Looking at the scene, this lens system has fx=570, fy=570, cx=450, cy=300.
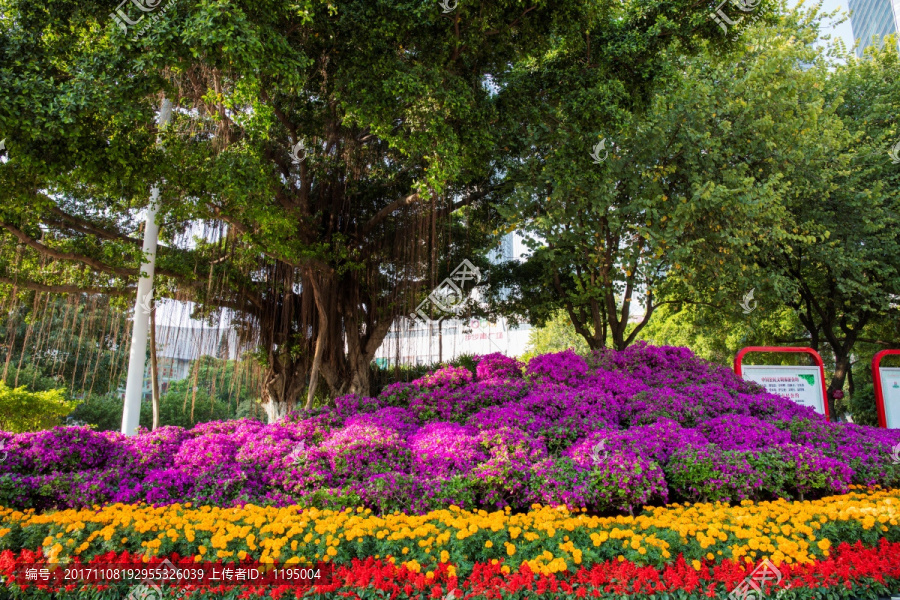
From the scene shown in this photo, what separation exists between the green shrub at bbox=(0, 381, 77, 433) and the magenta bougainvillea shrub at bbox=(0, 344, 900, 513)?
4553 mm

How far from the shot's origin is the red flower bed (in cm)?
229

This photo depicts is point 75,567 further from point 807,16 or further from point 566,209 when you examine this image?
point 807,16

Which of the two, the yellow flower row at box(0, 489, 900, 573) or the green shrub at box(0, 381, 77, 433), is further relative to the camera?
the green shrub at box(0, 381, 77, 433)

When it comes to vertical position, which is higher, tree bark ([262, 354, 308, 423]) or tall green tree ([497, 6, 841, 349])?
tall green tree ([497, 6, 841, 349])

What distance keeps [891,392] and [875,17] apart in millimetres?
21297

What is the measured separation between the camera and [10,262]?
23.6ft

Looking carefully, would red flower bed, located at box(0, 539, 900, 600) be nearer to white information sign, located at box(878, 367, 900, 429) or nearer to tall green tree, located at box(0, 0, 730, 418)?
tall green tree, located at box(0, 0, 730, 418)

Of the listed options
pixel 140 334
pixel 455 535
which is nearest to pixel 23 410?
pixel 140 334

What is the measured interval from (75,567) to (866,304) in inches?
395

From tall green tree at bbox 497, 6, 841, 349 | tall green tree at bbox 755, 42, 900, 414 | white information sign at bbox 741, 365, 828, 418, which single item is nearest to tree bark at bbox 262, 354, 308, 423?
tall green tree at bbox 497, 6, 841, 349

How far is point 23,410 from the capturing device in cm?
782

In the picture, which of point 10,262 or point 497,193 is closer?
point 10,262

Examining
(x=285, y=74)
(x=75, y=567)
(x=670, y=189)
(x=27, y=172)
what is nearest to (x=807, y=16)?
(x=670, y=189)

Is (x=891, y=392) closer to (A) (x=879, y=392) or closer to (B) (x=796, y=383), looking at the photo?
(A) (x=879, y=392)
